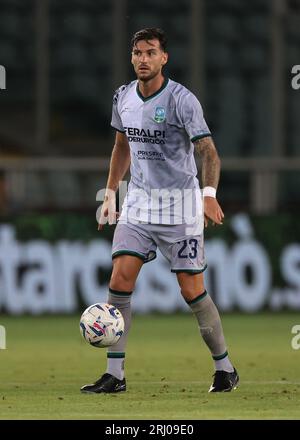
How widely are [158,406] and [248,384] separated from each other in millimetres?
1650

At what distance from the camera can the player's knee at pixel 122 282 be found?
9195 millimetres

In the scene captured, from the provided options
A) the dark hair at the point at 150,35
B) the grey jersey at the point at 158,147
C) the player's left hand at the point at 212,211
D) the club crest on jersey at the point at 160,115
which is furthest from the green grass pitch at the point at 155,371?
the dark hair at the point at 150,35

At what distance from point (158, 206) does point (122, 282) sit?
561mm

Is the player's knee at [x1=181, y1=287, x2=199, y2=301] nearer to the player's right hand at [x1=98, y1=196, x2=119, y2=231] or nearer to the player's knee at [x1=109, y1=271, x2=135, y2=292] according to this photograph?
the player's knee at [x1=109, y1=271, x2=135, y2=292]

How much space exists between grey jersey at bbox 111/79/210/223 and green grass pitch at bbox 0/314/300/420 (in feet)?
4.06

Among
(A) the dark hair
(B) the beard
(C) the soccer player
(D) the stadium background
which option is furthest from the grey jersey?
(D) the stadium background

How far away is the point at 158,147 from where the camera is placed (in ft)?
30.4

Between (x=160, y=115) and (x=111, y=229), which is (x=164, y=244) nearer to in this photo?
(x=160, y=115)

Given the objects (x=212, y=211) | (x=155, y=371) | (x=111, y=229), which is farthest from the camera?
(x=111, y=229)

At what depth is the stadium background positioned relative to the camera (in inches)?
399

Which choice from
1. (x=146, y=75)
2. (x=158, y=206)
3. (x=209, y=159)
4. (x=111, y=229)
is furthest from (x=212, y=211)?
(x=111, y=229)

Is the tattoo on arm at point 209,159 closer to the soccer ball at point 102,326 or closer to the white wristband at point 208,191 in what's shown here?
the white wristband at point 208,191

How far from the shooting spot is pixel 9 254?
57.1 feet

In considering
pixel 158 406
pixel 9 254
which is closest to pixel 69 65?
pixel 9 254
